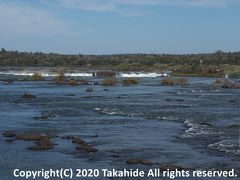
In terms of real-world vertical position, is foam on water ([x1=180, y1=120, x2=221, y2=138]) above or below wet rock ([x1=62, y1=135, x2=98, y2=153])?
below

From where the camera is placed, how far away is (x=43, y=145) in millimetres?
29484

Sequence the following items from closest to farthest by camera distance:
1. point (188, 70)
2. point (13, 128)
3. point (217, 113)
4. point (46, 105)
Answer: point (13, 128), point (217, 113), point (46, 105), point (188, 70)

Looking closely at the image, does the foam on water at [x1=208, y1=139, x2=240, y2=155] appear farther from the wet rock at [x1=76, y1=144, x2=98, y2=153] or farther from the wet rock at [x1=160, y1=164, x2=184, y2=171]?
the wet rock at [x1=76, y1=144, x2=98, y2=153]

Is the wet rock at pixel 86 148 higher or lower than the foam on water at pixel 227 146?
higher

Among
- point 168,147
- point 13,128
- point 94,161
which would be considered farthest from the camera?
point 13,128

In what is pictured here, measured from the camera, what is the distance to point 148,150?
28516 millimetres

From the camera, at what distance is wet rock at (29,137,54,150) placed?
94.9ft

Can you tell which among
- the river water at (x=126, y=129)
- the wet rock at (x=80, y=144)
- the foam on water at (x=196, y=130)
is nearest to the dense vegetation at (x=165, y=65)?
the river water at (x=126, y=129)

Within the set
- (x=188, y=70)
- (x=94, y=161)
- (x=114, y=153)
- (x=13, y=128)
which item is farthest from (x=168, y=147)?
(x=188, y=70)

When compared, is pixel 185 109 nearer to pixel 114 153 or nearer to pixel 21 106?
pixel 21 106

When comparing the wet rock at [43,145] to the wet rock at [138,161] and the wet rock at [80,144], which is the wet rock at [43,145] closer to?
the wet rock at [80,144]

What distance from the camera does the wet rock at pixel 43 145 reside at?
2891 cm

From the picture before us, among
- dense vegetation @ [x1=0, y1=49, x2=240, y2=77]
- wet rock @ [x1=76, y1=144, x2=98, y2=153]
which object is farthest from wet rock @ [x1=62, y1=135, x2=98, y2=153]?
dense vegetation @ [x1=0, y1=49, x2=240, y2=77]

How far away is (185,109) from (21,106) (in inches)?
617
